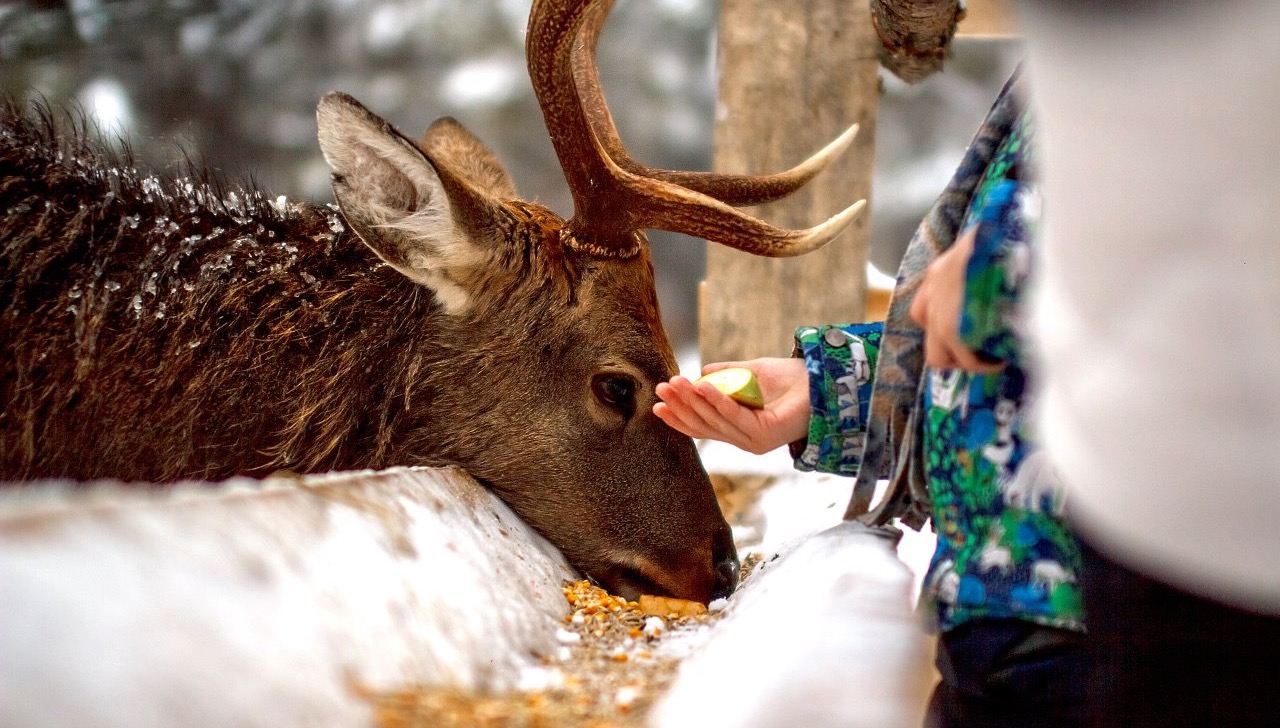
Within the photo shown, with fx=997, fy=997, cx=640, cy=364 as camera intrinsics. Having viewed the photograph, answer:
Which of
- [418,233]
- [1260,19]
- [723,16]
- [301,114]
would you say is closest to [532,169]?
[301,114]

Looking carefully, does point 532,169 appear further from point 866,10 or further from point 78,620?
point 78,620

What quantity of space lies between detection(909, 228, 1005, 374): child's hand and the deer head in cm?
105

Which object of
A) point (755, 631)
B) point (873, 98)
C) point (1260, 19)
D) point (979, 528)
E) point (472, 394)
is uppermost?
point (873, 98)

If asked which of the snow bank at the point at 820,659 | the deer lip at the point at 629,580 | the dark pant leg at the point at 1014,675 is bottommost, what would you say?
the deer lip at the point at 629,580

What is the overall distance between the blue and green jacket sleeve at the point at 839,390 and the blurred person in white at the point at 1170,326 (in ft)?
2.78

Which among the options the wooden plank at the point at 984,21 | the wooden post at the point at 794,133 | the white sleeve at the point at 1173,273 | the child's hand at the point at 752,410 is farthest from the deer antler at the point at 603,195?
the wooden plank at the point at 984,21

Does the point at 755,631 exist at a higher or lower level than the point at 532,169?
lower

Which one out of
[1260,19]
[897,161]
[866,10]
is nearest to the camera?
[1260,19]

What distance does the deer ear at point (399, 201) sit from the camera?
217cm

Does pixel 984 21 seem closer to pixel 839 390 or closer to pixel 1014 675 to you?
pixel 839 390

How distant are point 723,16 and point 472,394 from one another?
213 cm

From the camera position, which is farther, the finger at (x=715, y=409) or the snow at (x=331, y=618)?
the finger at (x=715, y=409)

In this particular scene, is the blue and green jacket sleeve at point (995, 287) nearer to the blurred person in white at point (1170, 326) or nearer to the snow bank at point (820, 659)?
the blurred person in white at point (1170, 326)

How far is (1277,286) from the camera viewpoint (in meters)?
0.90
